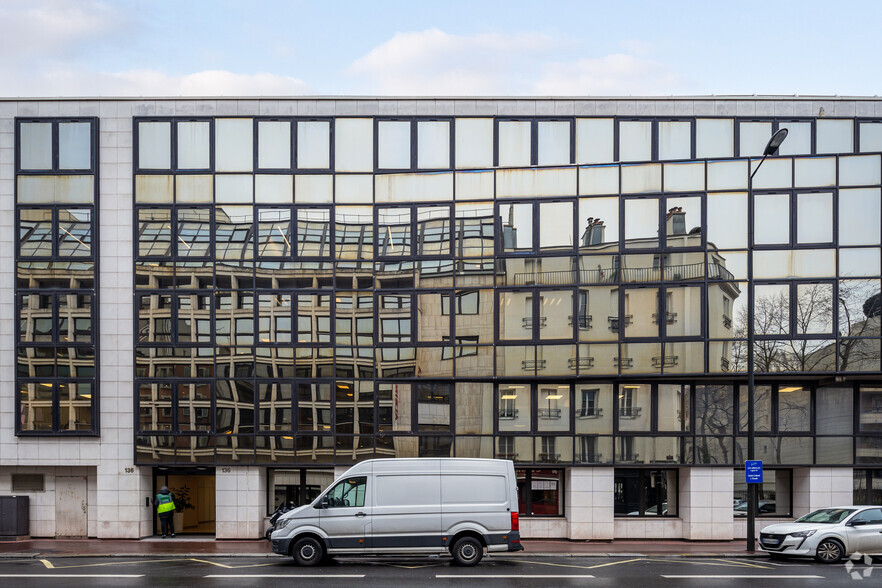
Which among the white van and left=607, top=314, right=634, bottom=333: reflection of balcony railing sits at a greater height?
left=607, top=314, right=634, bottom=333: reflection of balcony railing

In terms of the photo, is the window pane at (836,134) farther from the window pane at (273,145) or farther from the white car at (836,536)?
the window pane at (273,145)

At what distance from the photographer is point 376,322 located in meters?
23.9

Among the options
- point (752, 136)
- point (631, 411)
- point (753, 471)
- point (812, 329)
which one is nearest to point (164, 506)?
point (631, 411)

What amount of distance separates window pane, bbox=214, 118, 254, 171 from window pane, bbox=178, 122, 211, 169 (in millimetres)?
366

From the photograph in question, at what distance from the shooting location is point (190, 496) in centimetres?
2491

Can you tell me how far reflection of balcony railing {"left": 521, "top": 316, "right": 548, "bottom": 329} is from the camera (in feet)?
76.9

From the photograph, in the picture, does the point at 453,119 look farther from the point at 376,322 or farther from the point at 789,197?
the point at 789,197

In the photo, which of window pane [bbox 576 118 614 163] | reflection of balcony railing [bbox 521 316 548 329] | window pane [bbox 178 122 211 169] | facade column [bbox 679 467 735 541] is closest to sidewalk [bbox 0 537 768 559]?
facade column [bbox 679 467 735 541]

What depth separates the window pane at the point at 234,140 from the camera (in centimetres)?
2416

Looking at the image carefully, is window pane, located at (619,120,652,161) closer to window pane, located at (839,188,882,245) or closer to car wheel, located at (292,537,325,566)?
window pane, located at (839,188,882,245)

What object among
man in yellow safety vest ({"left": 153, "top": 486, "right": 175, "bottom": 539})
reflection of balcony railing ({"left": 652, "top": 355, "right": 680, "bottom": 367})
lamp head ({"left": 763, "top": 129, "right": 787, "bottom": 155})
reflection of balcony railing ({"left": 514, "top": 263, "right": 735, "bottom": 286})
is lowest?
man in yellow safety vest ({"left": 153, "top": 486, "right": 175, "bottom": 539})

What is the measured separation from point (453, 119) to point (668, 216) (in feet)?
23.9

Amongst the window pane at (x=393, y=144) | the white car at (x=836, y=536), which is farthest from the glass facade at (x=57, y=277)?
the white car at (x=836, y=536)

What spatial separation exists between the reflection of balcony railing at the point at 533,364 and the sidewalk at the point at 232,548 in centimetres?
516
